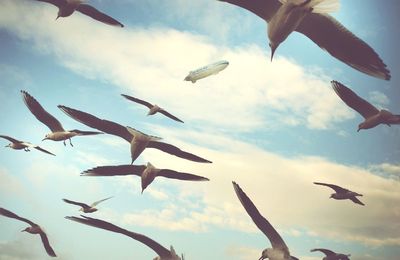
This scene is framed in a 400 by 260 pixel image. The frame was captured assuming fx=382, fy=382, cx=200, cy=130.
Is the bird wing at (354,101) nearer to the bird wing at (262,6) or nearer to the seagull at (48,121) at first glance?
the bird wing at (262,6)

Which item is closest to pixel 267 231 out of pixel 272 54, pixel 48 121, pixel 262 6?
pixel 272 54

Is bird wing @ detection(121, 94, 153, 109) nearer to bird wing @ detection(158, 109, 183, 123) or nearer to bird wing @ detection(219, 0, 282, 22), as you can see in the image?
bird wing @ detection(158, 109, 183, 123)

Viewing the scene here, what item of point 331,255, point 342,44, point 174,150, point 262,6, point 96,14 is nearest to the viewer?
point 342,44

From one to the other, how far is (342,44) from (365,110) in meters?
6.17

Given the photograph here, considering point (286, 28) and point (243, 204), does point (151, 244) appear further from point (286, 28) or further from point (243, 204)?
point (286, 28)

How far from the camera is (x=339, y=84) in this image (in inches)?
374

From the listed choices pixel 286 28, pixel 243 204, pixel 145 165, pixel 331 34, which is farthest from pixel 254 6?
pixel 145 165

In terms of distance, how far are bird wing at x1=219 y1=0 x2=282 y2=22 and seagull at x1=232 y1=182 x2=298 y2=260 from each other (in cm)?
298

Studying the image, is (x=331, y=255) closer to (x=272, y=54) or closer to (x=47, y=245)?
(x=272, y=54)

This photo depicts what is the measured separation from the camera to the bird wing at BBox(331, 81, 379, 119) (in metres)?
9.51

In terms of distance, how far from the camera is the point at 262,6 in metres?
5.25

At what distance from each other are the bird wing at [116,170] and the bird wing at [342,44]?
6.35 meters

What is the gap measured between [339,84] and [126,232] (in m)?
6.27

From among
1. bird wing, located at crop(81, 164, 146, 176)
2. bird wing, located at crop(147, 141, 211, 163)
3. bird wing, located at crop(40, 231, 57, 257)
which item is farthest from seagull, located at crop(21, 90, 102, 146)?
bird wing, located at crop(40, 231, 57, 257)
